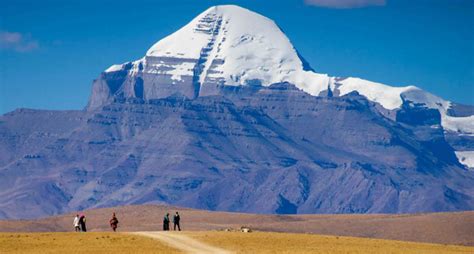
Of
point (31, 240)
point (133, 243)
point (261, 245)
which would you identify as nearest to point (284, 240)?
point (261, 245)

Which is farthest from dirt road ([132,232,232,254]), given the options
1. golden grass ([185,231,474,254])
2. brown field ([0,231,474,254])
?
golden grass ([185,231,474,254])

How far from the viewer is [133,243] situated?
131 m

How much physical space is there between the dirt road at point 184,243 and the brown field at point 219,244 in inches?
35.4

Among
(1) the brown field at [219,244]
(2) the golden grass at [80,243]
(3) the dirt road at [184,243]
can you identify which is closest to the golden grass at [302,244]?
(1) the brown field at [219,244]

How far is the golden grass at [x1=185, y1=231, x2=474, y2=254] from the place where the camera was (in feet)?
419

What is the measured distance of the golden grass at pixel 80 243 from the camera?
410 feet

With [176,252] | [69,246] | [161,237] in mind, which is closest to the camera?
[176,252]

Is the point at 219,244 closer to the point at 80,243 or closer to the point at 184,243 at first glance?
the point at 184,243

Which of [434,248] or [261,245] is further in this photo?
[434,248]

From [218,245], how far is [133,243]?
25.9 feet

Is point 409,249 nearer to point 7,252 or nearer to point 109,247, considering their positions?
point 109,247

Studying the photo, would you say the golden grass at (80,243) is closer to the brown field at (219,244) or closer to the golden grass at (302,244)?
the brown field at (219,244)

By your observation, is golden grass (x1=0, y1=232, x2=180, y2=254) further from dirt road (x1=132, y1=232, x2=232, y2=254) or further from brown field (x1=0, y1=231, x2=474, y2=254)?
dirt road (x1=132, y1=232, x2=232, y2=254)

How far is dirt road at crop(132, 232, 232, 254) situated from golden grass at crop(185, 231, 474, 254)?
131cm
